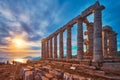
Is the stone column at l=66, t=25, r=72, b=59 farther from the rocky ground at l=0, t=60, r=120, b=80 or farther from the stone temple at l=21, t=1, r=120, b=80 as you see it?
the rocky ground at l=0, t=60, r=120, b=80

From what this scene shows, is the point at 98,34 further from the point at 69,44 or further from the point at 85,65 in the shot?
the point at 69,44

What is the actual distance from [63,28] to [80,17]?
8502mm

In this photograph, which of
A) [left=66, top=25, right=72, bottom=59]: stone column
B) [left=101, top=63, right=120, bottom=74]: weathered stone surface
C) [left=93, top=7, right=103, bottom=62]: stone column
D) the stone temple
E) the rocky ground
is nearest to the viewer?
the rocky ground

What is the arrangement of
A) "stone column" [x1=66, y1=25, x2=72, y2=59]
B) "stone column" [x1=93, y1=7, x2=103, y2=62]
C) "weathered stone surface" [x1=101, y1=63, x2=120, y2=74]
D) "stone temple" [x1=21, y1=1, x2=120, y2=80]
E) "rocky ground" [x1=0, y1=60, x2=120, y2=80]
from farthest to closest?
"stone column" [x1=66, y1=25, x2=72, y2=59] < "stone column" [x1=93, y1=7, x2=103, y2=62] < "weathered stone surface" [x1=101, y1=63, x2=120, y2=74] < "stone temple" [x1=21, y1=1, x2=120, y2=80] < "rocky ground" [x1=0, y1=60, x2=120, y2=80]

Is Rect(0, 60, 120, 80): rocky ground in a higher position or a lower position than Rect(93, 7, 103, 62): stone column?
lower

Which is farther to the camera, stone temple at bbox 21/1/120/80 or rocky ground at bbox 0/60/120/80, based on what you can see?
stone temple at bbox 21/1/120/80

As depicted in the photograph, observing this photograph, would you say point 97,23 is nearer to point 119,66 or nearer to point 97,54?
point 97,54

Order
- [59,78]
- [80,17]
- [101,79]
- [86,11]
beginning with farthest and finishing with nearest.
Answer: [80,17] → [86,11] → [59,78] → [101,79]

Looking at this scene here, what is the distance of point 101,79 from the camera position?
12297 millimetres

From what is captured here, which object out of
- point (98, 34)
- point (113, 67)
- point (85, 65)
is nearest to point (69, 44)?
point (98, 34)

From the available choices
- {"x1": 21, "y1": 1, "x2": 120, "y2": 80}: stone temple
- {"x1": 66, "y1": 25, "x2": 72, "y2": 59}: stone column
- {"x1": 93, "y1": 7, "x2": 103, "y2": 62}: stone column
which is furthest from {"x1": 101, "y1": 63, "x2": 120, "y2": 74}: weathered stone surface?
{"x1": 66, "y1": 25, "x2": 72, "y2": 59}: stone column

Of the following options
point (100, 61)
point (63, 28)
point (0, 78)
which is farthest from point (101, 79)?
point (63, 28)

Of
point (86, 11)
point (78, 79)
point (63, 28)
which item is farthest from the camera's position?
point (63, 28)

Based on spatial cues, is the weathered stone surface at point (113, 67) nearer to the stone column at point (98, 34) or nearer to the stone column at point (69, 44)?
the stone column at point (98, 34)
